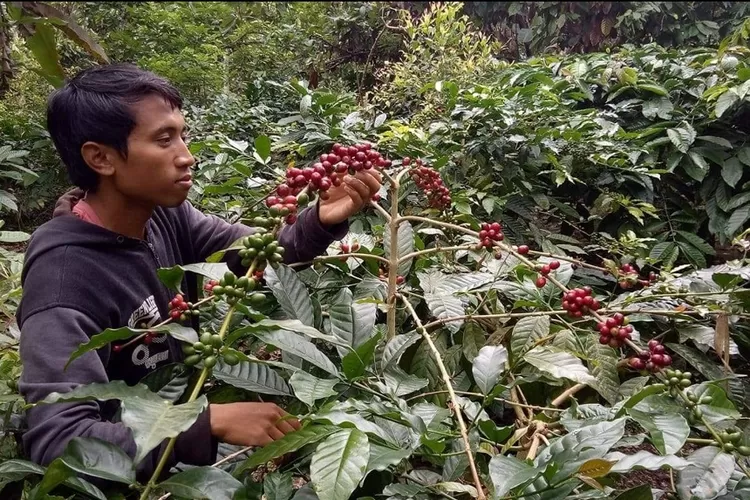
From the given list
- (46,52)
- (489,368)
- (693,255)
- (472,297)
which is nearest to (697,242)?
(693,255)

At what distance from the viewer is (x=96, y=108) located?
37.8 inches

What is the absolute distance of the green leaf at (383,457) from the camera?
572 mm

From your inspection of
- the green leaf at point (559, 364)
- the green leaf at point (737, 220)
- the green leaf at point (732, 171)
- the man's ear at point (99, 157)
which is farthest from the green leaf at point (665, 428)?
the green leaf at point (732, 171)

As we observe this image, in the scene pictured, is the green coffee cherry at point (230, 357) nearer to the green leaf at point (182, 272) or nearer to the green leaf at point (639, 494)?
the green leaf at point (182, 272)

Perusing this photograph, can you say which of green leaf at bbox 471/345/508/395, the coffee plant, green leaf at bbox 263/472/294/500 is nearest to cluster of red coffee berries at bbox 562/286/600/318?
the coffee plant

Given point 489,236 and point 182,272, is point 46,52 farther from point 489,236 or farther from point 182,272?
point 489,236

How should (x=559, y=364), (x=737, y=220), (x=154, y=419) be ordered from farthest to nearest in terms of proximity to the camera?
1. (x=737, y=220)
2. (x=559, y=364)
3. (x=154, y=419)

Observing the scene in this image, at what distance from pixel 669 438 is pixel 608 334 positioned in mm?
155

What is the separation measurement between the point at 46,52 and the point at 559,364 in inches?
44.0

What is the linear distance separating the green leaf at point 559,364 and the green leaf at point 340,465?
1.17 feet

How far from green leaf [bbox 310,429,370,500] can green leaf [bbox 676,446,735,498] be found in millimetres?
366

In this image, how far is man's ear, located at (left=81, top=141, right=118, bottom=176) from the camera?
0.97 meters

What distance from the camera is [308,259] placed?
3.53ft

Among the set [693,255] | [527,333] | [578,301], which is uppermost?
[578,301]
